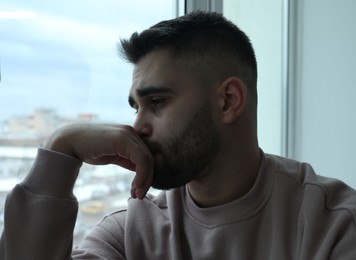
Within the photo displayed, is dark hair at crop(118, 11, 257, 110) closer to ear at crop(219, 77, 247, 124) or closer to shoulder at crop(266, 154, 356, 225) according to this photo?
ear at crop(219, 77, 247, 124)

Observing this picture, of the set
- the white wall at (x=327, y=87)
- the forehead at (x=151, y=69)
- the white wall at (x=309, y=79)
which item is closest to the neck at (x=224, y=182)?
the forehead at (x=151, y=69)

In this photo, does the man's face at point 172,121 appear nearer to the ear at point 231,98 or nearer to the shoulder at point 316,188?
the ear at point 231,98

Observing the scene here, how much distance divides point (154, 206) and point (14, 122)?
0.40 m

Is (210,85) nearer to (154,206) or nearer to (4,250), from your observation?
(154,206)

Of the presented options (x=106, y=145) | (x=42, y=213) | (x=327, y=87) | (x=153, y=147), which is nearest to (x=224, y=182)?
(x=153, y=147)

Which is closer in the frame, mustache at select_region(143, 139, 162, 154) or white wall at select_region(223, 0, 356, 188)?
mustache at select_region(143, 139, 162, 154)

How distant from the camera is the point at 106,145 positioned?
109cm

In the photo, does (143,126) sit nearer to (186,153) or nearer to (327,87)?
(186,153)

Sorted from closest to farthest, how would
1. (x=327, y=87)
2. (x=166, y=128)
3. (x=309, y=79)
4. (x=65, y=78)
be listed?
1. (x=166, y=128)
2. (x=65, y=78)
3. (x=327, y=87)
4. (x=309, y=79)

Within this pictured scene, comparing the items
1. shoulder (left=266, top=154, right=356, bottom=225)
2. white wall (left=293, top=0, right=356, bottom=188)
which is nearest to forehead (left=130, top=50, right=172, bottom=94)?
shoulder (left=266, top=154, right=356, bottom=225)

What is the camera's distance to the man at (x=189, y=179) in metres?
1.02

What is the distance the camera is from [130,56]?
1.26m

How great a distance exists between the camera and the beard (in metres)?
1.13

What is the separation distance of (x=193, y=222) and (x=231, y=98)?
0.31 metres
